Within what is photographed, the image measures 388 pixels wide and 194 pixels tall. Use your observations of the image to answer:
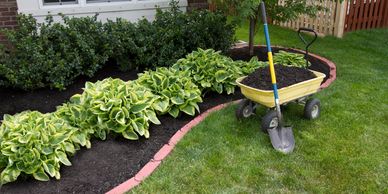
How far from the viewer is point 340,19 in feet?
26.0

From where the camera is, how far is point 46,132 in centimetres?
Answer: 328

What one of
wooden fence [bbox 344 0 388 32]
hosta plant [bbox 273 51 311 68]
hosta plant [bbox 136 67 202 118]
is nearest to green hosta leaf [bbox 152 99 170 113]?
hosta plant [bbox 136 67 202 118]

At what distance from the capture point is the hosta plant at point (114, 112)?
11.9 ft

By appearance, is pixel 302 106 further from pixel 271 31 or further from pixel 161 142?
pixel 271 31

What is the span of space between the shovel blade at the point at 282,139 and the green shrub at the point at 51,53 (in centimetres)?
262

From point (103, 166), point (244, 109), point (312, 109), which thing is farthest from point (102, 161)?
point (312, 109)

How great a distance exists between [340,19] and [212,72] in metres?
4.48

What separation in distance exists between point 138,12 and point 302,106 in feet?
9.92

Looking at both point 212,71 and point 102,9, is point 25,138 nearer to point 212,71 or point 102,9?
point 212,71

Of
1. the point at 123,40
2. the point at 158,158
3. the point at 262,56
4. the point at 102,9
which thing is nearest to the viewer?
the point at 158,158

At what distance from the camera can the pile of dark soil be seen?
389cm

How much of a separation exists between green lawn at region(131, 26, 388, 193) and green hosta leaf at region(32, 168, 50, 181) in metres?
0.76

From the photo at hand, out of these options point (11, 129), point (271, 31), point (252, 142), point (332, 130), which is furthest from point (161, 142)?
point (271, 31)

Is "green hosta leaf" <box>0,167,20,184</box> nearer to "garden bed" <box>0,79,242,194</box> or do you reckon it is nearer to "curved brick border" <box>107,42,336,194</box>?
"garden bed" <box>0,79,242,194</box>
